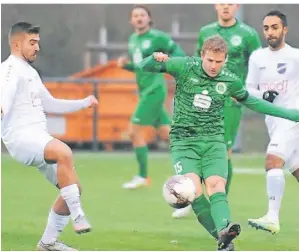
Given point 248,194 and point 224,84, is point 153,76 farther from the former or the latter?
point 224,84

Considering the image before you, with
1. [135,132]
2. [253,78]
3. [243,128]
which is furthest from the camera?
[243,128]

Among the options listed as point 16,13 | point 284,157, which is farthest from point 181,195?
point 16,13

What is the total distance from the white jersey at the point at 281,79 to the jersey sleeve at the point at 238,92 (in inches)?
42.2

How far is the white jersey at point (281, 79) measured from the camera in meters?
9.80

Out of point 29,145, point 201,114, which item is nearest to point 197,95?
point 201,114

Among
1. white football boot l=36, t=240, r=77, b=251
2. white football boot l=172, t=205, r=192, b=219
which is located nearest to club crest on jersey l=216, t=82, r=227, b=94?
white football boot l=36, t=240, r=77, b=251

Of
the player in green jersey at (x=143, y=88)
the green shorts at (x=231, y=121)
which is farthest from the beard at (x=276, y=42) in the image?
the player in green jersey at (x=143, y=88)

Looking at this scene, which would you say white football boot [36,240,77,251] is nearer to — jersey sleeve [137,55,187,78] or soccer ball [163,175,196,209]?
soccer ball [163,175,196,209]

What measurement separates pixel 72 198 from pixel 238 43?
3.34m

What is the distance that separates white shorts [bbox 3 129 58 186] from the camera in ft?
27.4

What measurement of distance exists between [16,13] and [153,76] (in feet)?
28.8

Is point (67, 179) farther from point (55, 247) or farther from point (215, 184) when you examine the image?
point (215, 184)

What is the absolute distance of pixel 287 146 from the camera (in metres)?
9.66

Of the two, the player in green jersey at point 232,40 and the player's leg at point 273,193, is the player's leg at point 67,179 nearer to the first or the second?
the player's leg at point 273,193
